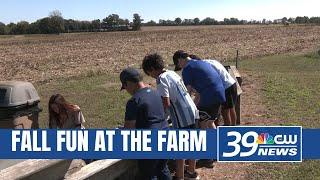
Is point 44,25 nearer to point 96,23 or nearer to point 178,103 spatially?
point 96,23

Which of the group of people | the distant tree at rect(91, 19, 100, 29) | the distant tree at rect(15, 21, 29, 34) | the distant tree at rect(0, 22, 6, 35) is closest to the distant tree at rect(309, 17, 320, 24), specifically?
the distant tree at rect(91, 19, 100, 29)

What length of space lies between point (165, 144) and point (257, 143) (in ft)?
4.33

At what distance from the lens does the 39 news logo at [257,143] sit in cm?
600

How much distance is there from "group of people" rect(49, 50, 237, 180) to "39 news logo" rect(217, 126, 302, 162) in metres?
0.40

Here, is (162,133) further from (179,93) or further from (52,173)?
(52,173)

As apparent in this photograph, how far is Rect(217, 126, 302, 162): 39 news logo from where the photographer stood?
6000 mm

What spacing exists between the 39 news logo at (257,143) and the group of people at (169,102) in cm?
40

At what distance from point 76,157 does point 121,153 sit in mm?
468

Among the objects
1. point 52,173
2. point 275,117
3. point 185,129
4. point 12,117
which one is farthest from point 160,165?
point 275,117

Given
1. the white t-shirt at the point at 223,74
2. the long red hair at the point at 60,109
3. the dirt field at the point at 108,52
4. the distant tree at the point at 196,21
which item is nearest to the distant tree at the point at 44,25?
the dirt field at the point at 108,52

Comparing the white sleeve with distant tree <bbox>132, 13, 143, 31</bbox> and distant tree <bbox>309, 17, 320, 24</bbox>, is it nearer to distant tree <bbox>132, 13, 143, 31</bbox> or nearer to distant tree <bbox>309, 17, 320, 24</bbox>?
distant tree <bbox>132, 13, 143, 31</bbox>

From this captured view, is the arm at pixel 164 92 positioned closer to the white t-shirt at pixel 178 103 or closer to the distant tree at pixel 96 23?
the white t-shirt at pixel 178 103

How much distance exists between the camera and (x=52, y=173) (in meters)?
4.58

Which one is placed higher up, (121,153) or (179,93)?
(179,93)
